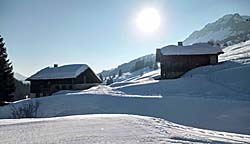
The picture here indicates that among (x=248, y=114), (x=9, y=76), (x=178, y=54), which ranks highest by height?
(x=178, y=54)

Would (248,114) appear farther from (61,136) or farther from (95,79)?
(95,79)

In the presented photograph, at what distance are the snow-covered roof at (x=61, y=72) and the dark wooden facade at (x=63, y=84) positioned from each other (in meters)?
0.56

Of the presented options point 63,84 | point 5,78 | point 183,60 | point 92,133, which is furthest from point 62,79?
point 92,133

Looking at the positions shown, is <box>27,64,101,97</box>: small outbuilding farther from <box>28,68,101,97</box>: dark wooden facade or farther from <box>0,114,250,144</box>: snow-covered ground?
<box>0,114,250,144</box>: snow-covered ground

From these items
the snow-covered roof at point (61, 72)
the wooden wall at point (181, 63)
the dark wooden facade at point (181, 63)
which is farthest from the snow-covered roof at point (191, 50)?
the snow-covered roof at point (61, 72)

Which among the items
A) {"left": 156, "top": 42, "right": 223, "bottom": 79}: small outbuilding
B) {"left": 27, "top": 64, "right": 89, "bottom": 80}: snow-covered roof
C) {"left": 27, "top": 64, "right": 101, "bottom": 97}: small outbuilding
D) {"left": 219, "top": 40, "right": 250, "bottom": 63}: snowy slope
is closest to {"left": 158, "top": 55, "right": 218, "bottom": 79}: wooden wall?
{"left": 156, "top": 42, "right": 223, "bottom": 79}: small outbuilding

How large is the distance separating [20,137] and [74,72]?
37.9 metres

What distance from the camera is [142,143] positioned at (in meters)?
6.20

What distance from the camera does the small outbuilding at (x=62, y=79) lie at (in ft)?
144

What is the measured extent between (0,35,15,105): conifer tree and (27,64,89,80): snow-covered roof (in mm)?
10512

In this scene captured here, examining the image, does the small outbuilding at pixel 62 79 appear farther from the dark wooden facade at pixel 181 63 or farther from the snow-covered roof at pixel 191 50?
the snow-covered roof at pixel 191 50

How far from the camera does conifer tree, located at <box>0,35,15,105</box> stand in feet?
108

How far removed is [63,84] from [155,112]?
26.5 meters

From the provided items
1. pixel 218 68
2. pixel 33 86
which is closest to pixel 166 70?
pixel 218 68
